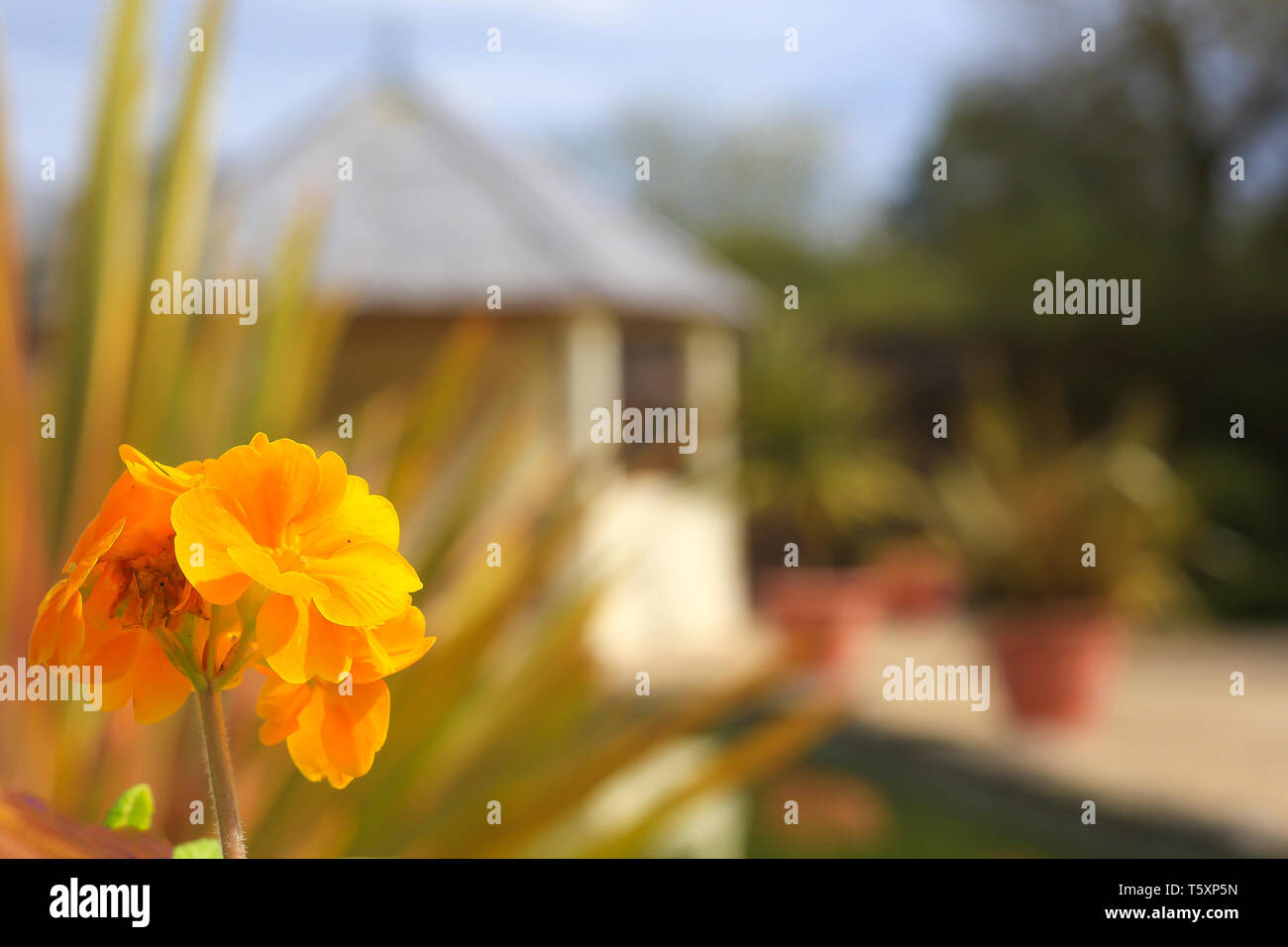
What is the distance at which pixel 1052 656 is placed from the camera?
5.47m

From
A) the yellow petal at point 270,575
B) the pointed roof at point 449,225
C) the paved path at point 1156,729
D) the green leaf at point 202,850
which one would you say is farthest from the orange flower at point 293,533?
the pointed roof at point 449,225

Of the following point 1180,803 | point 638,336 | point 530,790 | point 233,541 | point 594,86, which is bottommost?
point 1180,803

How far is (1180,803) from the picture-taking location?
13.5 feet

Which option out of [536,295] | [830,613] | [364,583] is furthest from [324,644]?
[536,295]

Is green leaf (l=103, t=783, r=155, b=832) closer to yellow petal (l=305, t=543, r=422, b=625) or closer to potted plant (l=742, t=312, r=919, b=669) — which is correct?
yellow petal (l=305, t=543, r=422, b=625)

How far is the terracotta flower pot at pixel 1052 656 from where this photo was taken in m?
5.44

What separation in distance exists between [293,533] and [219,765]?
0.17ft

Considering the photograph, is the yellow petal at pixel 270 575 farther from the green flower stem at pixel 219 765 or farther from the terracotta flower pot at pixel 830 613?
the terracotta flower pot at pixel 830 613

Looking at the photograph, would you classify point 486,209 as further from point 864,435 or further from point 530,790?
point 530,790

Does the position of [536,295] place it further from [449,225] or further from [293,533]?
[293,533]

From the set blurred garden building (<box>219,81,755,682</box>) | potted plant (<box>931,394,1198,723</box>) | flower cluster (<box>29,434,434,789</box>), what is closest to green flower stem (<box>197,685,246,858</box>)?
flower cluster (<box>29,434,434,789</box>)

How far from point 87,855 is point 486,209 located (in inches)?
329

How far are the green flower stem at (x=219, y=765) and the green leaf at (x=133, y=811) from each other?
0.19 feet
